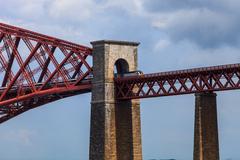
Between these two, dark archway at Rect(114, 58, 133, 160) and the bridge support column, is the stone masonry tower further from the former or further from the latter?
the bridge support column

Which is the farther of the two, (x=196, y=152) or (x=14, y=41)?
(x=14, y=41)

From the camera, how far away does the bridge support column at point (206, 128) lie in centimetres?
9688

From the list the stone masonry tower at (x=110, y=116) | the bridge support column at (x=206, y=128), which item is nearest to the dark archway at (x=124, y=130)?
the stone masonry tower at (x=110, y=116)

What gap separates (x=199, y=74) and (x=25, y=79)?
97.2ft

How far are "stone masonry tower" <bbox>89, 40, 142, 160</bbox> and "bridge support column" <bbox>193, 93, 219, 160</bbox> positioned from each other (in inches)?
436

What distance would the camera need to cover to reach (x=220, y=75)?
98062 mm

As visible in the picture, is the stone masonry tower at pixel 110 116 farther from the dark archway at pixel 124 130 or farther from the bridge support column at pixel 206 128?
the bridge support column at pixel 206 128

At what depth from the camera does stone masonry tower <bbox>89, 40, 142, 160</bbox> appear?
4154 inches

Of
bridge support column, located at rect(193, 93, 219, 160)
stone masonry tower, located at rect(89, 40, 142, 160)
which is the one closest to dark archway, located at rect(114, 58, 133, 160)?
stone masonry tower, located at rect(89, 40, 142, 160)

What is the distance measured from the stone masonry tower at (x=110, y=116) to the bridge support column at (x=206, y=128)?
11078 millimetres

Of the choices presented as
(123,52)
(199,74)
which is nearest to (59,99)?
(123,52)

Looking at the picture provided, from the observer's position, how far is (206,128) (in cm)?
9719

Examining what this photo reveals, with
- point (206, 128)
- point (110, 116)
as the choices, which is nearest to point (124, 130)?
point (110, 116)

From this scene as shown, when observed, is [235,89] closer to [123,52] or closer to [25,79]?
[123,52]
